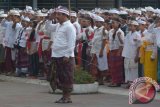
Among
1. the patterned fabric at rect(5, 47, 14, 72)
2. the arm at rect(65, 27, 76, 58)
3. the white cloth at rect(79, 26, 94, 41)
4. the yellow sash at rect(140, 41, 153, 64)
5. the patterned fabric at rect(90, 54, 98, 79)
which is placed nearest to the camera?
the arm at rect(65, 27, 76, 58)

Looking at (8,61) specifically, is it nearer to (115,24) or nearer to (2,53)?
(2,53)

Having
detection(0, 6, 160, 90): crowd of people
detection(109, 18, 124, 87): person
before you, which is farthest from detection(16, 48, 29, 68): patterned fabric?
detection(109, 18, 124, 87): person

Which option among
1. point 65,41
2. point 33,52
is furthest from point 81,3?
point 65,41

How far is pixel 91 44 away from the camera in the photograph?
18.2 meters

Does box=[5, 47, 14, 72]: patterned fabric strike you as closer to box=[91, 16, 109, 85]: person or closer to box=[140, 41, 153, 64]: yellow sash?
box=[91, 16, 109, 85]: person

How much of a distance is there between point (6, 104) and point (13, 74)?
7914 millimetres

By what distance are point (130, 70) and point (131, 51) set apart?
1.74ft

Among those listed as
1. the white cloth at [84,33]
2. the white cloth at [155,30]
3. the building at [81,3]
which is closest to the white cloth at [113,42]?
the white cloth at [84,33]

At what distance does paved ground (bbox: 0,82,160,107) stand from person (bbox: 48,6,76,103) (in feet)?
1.30

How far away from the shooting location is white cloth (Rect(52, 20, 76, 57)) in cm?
1350

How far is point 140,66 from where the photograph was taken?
1675cm

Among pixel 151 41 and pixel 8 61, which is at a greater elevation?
pixel 151 41

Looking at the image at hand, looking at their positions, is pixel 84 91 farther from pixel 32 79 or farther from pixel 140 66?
pixel 32 79

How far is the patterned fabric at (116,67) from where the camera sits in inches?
683
